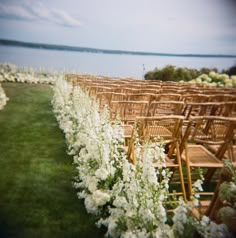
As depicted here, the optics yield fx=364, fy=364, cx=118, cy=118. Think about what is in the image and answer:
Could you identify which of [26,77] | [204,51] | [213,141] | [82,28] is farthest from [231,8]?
[26,77]

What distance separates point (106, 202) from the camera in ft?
9.68

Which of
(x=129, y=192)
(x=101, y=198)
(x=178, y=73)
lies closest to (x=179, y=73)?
(x=178, y=73)

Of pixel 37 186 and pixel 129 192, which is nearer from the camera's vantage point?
pixel 129 192

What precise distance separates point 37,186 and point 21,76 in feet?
33.7

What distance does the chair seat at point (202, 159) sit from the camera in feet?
10.2

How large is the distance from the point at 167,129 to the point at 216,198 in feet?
5.02

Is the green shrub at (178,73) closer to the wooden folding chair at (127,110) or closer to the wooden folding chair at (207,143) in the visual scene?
the wooden folding chair at (127,110)

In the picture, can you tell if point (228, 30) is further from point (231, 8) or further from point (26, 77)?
point (26, 77)

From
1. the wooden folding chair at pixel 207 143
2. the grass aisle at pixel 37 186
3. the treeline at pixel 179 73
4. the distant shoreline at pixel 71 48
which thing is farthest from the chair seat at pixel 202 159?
the treeline at pixel 179 73

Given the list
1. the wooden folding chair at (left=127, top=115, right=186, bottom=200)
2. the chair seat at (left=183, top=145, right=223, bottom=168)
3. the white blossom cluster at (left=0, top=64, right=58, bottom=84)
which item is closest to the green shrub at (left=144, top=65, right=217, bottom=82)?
the white blossom cluster at (left=0, top=64, right=58, bottom=84)

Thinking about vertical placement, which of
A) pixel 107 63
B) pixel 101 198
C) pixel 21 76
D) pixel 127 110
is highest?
pixel 127 110

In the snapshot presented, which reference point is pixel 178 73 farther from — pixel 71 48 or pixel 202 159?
pixel 202 159

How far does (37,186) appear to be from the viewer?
3691 millimetres

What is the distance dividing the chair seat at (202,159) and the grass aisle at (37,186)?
1017 millimetres
